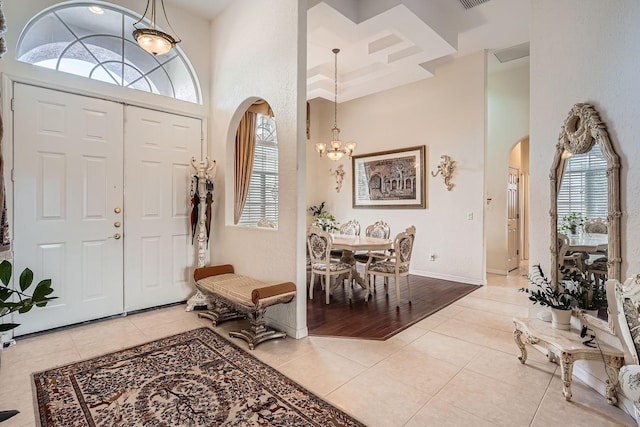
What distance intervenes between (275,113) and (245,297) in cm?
190

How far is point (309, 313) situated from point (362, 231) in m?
3.42

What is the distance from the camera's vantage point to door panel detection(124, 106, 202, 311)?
3748mm

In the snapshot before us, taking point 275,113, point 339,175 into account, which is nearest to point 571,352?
point 275,113

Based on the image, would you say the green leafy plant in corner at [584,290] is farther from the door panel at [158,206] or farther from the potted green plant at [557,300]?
the door panel at [158,206]

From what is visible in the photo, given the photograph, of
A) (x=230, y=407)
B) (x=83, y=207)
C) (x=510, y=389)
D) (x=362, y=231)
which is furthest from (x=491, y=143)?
(x=83, y=207)

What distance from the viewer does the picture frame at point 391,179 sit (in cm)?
604

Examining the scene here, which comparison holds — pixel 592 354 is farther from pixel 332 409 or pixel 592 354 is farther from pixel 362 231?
pixel 362 231

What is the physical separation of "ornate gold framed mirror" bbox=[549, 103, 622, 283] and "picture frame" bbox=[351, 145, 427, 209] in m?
3.45

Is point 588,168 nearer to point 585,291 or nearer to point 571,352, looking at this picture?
point 585,291

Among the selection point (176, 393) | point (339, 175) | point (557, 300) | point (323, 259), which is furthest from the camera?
point (339, 175)

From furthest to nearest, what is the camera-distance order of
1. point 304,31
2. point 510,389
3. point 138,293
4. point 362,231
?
point 362,231 < point 138,293 < point 304,31 < point 510,389

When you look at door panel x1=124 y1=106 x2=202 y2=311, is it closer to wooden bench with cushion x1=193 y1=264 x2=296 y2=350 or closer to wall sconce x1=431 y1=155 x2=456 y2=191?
wooden bench with cushion x1=193 y1=264 x2=296 y2=350

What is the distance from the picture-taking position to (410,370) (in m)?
2.51

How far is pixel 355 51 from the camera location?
522cm
